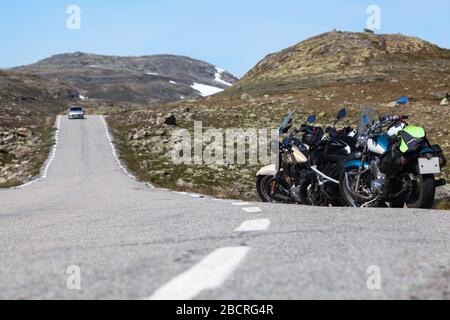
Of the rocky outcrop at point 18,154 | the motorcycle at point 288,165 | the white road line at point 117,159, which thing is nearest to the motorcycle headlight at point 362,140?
the motorcycle at point 288,165

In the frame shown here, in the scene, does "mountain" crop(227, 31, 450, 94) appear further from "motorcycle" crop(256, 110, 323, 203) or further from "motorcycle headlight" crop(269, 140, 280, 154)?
"motorcycle headlight" crop(269, 140, 280, 154)

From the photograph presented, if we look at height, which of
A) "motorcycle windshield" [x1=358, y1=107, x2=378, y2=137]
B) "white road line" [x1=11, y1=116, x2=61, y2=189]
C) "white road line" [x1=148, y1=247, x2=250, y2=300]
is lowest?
"white road line" [x1=11, y1=116, x2=61, y2=189]

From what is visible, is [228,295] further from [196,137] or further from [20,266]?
[196,137]

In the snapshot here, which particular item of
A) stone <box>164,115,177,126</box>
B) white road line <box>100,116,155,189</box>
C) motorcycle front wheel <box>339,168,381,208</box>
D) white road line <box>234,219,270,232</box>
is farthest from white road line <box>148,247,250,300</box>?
stone <box>164,115,177,126</box>

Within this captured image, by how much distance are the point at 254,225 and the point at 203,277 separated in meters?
2.61

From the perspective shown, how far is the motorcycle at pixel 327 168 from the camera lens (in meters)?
9.91

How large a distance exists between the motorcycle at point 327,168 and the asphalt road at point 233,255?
2.09m

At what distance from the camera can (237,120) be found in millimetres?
43656

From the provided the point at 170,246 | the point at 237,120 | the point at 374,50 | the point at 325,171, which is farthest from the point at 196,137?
the point at 374,50

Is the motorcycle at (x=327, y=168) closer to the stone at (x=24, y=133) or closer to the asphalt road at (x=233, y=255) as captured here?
the asphalt road at (x=233, y=255)

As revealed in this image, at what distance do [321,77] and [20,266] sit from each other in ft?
217

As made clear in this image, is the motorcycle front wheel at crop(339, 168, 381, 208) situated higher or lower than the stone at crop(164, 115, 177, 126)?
lower

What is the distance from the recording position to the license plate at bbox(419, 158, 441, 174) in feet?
26.6

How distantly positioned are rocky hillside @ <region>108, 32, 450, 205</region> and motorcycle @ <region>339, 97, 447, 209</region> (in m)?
5.59
